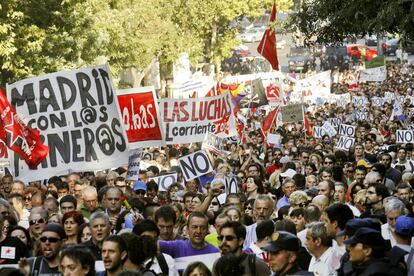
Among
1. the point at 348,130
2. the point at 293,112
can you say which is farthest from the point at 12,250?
the point at 293,112

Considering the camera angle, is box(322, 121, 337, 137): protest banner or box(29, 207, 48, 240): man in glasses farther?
box(322, 121, 337, 137): protest banner

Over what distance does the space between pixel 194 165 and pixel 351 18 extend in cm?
277

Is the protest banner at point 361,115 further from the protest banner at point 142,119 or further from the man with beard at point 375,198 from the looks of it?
the man with beard at point 375,198

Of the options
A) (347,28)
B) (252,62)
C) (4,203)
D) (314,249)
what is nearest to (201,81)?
(347,28)

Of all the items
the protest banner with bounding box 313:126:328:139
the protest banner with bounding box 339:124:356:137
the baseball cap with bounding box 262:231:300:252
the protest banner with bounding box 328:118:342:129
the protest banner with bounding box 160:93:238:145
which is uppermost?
the baseball cap with bounding box 262:231:300:252

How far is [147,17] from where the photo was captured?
4141 cm

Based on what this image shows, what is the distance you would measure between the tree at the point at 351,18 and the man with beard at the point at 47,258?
18.1 ft

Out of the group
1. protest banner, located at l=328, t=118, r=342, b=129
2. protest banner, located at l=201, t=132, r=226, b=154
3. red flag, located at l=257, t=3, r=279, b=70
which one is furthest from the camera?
protest banner, located at l=328, t=118, r=342, b=129

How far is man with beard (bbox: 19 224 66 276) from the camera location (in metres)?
9.77

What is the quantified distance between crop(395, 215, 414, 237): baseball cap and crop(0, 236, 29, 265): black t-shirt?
10.1ft

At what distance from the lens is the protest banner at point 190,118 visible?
2202 cm

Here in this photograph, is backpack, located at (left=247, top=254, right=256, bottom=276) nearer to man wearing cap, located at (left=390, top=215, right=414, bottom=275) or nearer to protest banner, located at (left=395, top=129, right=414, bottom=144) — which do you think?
man wearing cap, located at (left=390, top=215, right=414, bottom=275)

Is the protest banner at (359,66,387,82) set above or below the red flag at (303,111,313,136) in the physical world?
below

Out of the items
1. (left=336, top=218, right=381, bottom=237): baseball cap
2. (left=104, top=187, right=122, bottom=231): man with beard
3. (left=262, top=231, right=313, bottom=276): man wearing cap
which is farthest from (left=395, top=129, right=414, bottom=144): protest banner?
(left=262, top=231, right=313, bottom=276): man wearing cap
